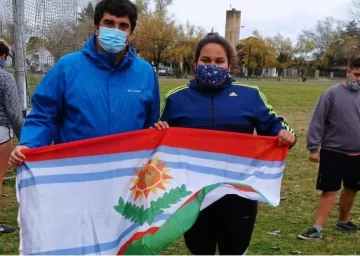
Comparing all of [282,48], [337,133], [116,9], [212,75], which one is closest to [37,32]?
[337,133]

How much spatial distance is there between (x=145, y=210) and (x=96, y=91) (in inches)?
33.6

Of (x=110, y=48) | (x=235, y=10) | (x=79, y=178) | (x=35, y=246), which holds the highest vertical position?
(x=235, y=10)

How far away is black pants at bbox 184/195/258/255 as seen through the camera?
11.6ft

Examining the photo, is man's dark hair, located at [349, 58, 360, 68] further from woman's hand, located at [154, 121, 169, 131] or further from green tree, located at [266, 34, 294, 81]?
green tree, located at [266, 34, 294, 81]

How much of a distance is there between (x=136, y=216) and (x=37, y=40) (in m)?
6.02

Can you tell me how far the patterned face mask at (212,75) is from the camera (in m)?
3.50

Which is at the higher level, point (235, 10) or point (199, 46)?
point (235, 10)

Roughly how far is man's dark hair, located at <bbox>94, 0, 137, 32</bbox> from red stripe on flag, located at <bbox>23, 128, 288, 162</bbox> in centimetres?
79

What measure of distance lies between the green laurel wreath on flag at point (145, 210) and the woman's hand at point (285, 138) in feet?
2.65

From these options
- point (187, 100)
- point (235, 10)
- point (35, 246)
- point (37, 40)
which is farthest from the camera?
point (235, 10)

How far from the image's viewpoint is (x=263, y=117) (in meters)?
3.65

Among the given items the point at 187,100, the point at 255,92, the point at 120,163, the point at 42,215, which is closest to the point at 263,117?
the point at 255,92

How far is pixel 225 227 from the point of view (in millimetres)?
3578

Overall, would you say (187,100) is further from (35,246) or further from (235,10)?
(235,10)
